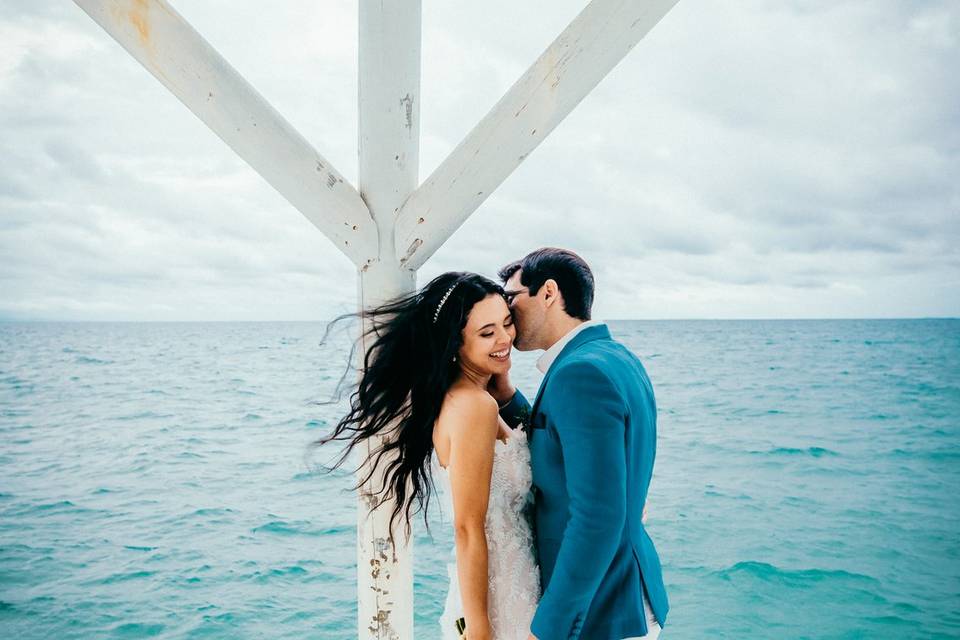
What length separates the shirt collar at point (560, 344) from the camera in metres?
1.85

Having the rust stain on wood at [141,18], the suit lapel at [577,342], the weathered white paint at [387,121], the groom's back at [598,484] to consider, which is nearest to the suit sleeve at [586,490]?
the groom's back at [598,484]

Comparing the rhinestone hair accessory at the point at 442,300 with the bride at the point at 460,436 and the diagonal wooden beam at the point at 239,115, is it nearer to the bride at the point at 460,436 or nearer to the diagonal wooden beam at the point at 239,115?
the bride at the point at 460,436

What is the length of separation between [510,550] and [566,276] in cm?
87

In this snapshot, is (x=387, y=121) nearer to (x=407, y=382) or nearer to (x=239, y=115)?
(x=239, y=115)

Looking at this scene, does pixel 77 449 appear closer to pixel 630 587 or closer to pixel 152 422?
pixel 152 422

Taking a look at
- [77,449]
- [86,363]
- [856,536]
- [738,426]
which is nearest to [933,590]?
[856,536]

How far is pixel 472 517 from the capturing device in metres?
1.73

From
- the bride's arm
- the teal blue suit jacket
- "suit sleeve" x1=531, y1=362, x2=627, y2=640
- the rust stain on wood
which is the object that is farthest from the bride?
the rust stain on wood

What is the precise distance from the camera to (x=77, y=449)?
12445 millimetres

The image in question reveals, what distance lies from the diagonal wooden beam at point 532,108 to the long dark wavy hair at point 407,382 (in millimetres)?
295

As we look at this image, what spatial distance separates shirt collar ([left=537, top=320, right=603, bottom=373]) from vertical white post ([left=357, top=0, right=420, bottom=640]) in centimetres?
50

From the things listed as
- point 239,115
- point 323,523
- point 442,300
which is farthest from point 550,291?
point 323,523

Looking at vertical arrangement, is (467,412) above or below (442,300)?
below

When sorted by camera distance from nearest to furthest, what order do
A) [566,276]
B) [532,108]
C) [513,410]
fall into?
[532,108], [566,276], [513,410]
